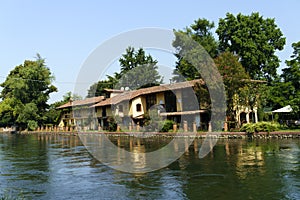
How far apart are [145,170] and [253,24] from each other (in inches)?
1408

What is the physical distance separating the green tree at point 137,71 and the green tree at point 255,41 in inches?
763

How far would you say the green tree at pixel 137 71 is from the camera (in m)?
63.6

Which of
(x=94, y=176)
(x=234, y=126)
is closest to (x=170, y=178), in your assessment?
(x=94, y=176)

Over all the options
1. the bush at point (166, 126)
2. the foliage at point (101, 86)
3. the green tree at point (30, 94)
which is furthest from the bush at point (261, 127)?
the green tree at point (30, 94)

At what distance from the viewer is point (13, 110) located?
2739 inches

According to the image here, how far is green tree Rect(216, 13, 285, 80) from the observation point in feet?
148

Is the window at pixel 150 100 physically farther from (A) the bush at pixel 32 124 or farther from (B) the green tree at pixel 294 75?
(A) the bush at pixel 32 124

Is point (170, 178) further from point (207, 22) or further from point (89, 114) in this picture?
point (89, 114)

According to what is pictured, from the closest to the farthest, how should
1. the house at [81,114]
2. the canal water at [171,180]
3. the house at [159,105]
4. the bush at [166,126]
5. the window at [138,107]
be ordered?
the canal water at [171,180], the bush at [166,126], the house at [159,105], the window at [138,107], the house at [81,114]

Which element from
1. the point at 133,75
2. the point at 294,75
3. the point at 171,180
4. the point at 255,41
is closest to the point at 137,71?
the point at 133,75

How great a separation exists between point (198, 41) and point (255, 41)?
8.52 metres

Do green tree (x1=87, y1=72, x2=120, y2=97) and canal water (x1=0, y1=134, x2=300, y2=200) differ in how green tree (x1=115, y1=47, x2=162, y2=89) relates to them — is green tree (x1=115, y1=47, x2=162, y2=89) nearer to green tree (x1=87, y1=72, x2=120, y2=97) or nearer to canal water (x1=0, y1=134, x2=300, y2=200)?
green tree (x1=87, y1=72, x2=120, y2=97)

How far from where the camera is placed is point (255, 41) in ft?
150

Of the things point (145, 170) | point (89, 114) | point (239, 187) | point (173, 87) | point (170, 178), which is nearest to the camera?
point (239, 187)
